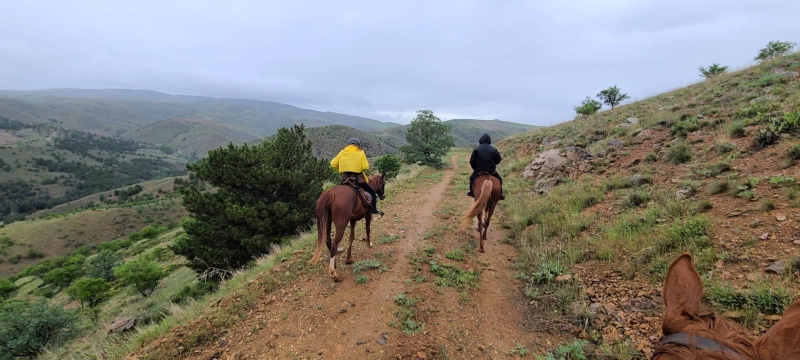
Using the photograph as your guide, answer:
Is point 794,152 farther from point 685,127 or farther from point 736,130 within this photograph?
point 685,127

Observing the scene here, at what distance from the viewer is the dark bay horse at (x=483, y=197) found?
697cm

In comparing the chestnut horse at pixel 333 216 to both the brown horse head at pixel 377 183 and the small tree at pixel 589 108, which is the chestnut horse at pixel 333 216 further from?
the small tree at pixel 589 108

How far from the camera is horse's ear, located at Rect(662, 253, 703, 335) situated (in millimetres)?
1677

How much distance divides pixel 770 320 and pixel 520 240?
14.8 feet

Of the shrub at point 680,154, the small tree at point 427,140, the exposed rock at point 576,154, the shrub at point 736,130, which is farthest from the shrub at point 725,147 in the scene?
the small tree at point 427,140

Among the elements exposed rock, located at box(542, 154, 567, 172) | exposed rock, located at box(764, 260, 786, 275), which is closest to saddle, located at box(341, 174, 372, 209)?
exposed rock, located at box(764, 260, 786, 275)

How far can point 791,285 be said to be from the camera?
11.4 feet

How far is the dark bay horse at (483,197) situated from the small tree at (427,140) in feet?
62.9

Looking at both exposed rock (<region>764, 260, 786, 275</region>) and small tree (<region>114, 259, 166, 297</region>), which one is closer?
exposed rock (<region>764, 260, 786, 275</region>)

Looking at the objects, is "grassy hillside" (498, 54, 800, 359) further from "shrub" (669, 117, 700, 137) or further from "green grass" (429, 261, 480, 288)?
"green grass" (429, 261, 480, 288)

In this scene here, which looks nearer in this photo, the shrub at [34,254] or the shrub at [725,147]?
the shrub at [725,147]

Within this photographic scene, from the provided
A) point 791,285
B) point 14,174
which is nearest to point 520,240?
point 791,285

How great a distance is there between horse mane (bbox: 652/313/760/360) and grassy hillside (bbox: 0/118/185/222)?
144m

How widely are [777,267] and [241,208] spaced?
15128 millimetres
